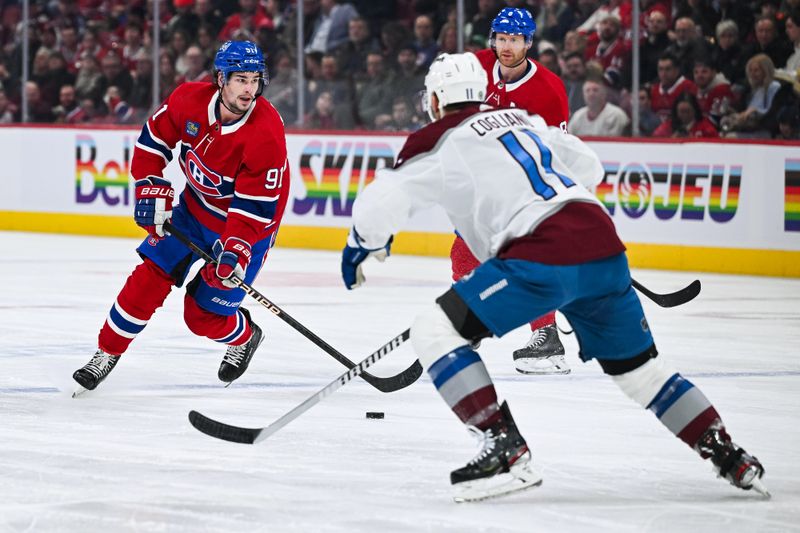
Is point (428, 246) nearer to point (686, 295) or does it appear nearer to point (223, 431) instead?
point (686, 295)

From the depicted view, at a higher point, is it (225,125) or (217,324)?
(225,125)

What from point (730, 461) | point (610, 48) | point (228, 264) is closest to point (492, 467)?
point (730, 461)

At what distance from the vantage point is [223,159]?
4863 mm

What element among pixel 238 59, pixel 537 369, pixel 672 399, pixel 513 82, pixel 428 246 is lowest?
pixel 428 246

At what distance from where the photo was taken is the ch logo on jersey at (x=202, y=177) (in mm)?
4930

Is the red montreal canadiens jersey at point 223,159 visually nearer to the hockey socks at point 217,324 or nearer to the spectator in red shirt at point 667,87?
the hockey socks at point 217,324

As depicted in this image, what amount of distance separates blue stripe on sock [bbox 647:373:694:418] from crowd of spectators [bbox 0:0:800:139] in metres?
5.57

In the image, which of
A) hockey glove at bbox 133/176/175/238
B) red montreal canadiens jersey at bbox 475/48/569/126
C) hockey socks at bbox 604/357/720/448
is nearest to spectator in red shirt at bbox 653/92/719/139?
red montreal canadiens jersey at bbox 475/48/569/126

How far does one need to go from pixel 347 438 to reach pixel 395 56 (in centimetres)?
652

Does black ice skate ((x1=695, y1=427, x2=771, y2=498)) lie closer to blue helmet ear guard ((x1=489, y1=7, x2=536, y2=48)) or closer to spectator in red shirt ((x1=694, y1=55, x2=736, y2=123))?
blue helmet ear guard ((x1=489, y1=7, x2=536, y2=48))

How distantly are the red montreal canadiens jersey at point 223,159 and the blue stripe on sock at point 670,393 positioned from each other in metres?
1.69


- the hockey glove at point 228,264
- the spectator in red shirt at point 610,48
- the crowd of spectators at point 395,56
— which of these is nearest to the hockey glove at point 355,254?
the hockey glove at point 228,264

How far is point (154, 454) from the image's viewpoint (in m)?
3.92

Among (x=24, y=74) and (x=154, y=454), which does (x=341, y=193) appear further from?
(x=154, y=454)
